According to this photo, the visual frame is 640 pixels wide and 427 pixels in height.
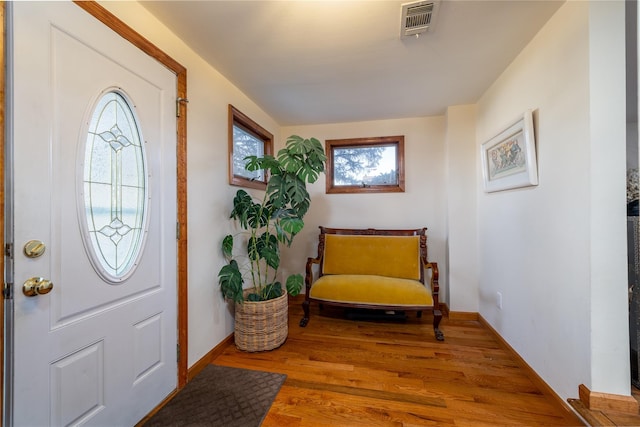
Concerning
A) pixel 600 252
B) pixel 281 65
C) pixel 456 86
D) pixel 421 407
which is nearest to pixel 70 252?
pixel 281 65

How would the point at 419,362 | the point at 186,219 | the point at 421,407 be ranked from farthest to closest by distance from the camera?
the point at 419,362 → the point at 186,219 → the point at 421,407

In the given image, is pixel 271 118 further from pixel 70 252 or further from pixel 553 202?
pixel 553 202

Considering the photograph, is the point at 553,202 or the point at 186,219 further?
the point at 186,219

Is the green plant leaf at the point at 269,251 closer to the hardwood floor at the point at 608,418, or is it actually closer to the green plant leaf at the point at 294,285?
the green plant leaf at the point at 294,285

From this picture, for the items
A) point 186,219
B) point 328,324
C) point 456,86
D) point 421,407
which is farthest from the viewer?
point 328,324

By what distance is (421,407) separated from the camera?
1.44 metres

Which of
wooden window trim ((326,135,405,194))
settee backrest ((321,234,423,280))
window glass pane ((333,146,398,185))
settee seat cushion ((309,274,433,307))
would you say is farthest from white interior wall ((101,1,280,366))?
window glass pane ((333,146,398,185))

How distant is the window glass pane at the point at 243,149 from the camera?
2.41 metres

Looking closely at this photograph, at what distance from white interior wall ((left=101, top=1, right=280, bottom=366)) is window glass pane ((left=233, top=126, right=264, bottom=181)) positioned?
269mm

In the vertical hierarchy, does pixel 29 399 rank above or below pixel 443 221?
below

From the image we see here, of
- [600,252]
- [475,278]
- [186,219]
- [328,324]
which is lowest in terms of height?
[328,324]

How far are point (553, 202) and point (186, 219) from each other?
237cm

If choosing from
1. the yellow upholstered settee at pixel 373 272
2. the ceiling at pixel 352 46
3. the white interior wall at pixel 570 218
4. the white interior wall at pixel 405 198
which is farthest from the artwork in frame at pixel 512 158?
the yellow upholstered settee at pixel 373 272

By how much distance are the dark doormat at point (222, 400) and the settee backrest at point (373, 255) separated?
139cm
